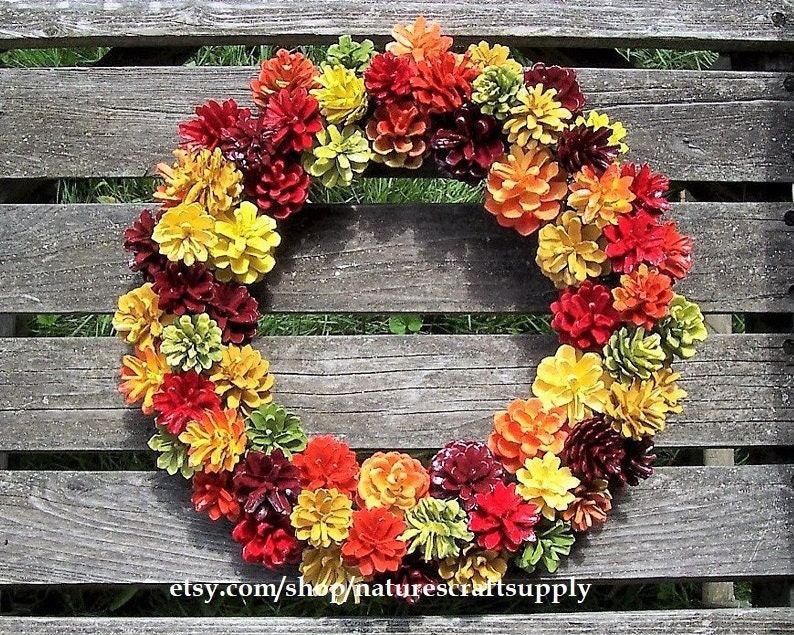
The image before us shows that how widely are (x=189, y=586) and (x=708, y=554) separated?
0.62m

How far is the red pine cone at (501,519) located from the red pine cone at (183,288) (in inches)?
14.7

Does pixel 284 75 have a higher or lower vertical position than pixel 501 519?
higher

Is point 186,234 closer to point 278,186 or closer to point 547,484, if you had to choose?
point 278,186

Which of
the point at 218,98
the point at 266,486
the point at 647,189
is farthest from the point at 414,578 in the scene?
the point at 218,98

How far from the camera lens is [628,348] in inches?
36.9

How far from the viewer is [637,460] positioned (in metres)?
0.96

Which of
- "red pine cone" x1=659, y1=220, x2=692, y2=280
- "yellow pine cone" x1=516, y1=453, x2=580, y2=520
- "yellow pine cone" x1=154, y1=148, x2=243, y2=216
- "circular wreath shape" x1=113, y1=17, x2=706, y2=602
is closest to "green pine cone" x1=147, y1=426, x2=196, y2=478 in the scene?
"circular wreath shape" x1=113, y1=17, x2=706, y2=602

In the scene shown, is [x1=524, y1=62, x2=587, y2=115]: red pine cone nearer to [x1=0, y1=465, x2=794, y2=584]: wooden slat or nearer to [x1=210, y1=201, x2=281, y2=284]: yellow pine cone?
[x1=210, y1=201, x2=281, y2=284]: yellow pine cone

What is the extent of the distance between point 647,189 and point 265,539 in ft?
1.89

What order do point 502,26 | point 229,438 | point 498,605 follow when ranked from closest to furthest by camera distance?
point 229,438 < point 502,26 < point 498,605

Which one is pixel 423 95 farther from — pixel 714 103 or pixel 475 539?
pixel 475 539

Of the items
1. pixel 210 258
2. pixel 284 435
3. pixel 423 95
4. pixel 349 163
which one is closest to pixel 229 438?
pixel 284 435

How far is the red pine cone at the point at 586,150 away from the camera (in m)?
0.94

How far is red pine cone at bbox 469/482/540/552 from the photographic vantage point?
91 cm
